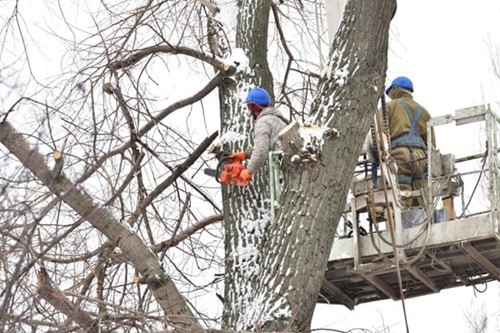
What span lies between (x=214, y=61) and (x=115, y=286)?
2.05 metres

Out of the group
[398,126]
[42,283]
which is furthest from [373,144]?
[42,283]

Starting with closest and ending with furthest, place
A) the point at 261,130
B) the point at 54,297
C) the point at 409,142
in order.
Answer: the point at 54,297, the point at 261,130, the point at 409,142

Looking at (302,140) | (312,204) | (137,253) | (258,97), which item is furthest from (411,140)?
(137,253)

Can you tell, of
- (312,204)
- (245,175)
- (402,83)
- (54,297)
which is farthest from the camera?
(402,83)

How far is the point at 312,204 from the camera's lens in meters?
9.73

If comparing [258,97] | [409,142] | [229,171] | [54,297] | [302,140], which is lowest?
[54,297]

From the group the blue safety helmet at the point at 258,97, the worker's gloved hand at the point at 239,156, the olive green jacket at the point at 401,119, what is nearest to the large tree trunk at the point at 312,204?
the worker's gloved hand at the point at 239,156

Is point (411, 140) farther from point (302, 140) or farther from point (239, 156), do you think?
point (302, 140)

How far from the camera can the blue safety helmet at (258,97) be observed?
10.6 m

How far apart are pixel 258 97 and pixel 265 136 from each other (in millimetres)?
395

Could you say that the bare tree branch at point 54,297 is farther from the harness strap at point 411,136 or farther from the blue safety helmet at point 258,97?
the harness strap at point 411,136

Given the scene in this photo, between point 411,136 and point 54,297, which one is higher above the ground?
point 411,136

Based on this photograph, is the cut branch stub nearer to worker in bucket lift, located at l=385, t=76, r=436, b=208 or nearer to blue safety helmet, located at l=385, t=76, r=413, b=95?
worker in bucket lift, located at l=385, t=76, r=436, b=208

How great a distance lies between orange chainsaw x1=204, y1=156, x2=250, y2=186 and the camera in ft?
33.9
